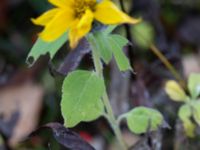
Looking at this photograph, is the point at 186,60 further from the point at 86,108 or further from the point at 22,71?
the point at 86,108

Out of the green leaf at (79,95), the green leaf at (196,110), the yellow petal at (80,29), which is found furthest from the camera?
the green leaf at (196,110)

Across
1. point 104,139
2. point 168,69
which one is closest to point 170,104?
point 168,69

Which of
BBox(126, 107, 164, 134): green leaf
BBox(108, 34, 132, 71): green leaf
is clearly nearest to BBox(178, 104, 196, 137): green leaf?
BBox(126, 107, 164, 134): green leaf

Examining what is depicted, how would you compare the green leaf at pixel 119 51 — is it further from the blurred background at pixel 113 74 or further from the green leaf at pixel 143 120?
the blurred background at pixel 113 74

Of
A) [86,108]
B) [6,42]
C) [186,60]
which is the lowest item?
[186,60]

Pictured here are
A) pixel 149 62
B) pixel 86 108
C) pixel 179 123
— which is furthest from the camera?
pixel 149 62

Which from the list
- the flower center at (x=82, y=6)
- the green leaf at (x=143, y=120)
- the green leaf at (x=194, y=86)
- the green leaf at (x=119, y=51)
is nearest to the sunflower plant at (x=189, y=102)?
the green leaf at (x=194, y=86)

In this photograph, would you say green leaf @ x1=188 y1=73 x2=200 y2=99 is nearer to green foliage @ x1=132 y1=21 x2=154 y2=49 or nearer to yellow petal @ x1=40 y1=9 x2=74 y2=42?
yellow petal @ x1=40 y1=9 x2=74 y2=42
